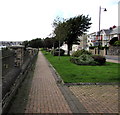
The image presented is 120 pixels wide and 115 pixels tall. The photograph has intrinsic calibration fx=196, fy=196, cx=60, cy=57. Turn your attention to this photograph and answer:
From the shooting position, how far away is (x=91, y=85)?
28.1ft

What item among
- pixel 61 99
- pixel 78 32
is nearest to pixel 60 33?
pixel 78 32

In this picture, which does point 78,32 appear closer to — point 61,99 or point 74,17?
point 74,17

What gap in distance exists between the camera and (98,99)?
20.5 feet

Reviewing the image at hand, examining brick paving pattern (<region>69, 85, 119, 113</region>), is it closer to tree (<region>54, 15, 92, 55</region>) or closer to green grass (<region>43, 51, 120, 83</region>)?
green grass (<region>43, 51, 120, 83</region>)

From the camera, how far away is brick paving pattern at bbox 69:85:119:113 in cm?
528

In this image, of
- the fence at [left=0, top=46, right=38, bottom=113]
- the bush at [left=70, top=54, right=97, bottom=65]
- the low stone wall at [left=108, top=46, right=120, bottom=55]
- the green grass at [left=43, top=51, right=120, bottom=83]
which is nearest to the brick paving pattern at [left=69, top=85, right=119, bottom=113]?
the green grass at [left=43, top=51, right=120, bottom=83]

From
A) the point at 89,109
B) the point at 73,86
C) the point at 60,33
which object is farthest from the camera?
the point at 60,33

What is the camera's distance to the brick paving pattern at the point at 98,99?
208 inches

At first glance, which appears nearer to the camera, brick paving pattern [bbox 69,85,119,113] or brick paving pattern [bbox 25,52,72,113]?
brick paving pattern [bbox 25,52,72,113]

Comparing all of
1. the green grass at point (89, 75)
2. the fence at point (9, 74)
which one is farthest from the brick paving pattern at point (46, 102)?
the green grass at point (89, 75)

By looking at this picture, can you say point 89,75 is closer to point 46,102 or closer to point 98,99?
point 98,99

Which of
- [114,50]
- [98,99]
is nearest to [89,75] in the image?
[98,99]

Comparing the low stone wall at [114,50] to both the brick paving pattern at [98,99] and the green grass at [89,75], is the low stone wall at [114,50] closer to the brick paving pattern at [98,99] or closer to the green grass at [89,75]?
the green grass at [89,75]

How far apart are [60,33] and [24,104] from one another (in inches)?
964
